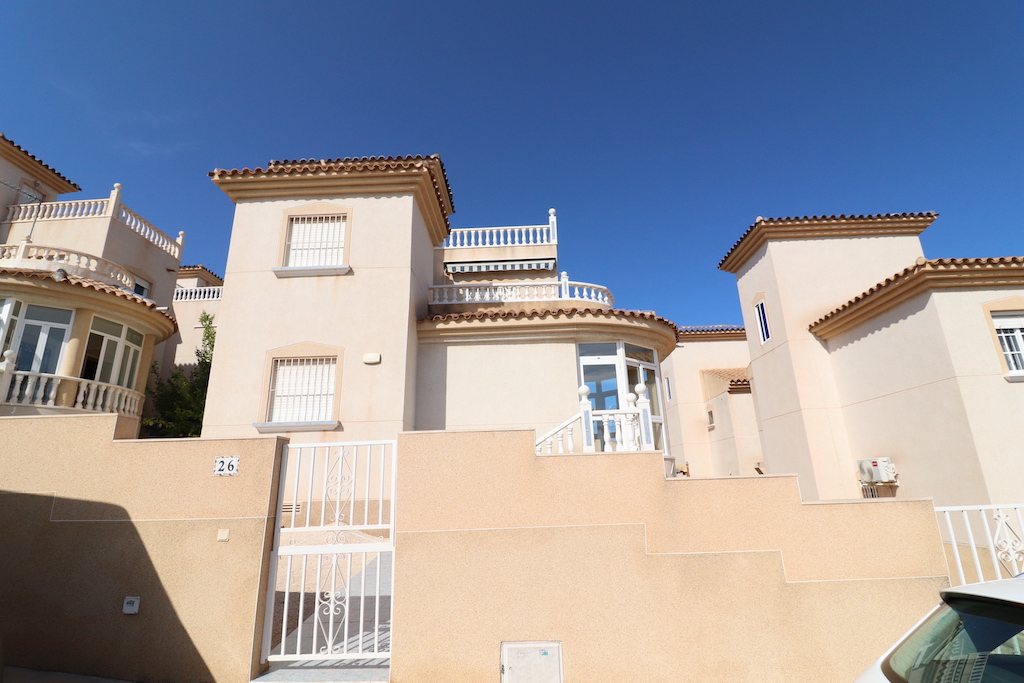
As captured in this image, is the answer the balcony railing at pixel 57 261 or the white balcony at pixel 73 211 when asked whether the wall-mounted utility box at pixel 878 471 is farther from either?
the white balcony at pixel 73 211

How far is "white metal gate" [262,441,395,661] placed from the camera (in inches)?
169

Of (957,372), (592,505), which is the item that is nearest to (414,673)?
(592,505)

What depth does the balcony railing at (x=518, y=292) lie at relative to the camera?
1042cm

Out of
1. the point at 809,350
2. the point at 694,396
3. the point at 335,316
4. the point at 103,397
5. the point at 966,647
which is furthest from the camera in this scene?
the point at 694,396

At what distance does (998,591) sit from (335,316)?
28.9 feet

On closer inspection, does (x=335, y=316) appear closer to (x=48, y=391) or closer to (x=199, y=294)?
(x=48, y=391)

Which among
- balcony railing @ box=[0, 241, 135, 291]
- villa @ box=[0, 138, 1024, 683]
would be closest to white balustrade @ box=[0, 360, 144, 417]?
villa @ box=[0, 138, 1024, 683]

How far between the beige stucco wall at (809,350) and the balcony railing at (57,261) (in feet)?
58.1

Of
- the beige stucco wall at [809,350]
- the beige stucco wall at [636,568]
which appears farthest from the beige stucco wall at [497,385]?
the beige stucco wall at [809,350]

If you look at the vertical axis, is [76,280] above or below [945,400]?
above

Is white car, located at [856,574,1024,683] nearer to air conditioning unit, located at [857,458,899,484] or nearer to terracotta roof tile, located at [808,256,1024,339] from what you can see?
terracotta roof tile, located at [808,256,1024,339]

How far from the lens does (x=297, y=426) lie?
8133mm

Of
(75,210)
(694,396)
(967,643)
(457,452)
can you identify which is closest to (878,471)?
(967,643)

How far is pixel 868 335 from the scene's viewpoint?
10.9 metres
